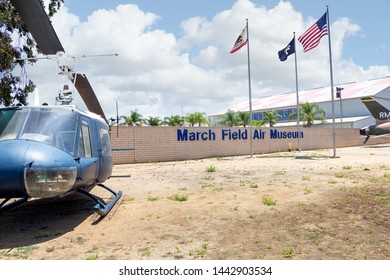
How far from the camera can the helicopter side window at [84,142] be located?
19.7ft

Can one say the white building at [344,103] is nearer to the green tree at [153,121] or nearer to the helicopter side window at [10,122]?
the green tree at [153,121]

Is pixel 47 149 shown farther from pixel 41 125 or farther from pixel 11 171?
pixel 41 125

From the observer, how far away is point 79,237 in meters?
5.28

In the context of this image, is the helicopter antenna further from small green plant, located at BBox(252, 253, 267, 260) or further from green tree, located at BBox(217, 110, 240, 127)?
green tree, located at BBox(217, 110, 240, 127)

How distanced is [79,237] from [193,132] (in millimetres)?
18591

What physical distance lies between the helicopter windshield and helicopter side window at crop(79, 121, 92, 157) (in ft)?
0.85

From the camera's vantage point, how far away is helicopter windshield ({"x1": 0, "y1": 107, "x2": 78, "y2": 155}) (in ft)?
17.6

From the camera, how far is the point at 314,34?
22.1 meters

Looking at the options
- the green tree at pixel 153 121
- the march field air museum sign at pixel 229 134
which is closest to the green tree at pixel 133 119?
the green tree at pixel 153 121

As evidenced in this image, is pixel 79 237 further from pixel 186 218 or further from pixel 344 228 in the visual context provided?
pixel 344 228

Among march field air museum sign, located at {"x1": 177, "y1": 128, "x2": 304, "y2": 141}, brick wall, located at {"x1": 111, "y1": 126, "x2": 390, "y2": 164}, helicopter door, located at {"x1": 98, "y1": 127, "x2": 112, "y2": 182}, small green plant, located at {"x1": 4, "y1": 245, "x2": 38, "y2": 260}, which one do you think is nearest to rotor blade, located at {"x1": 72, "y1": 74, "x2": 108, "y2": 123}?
helicopter door, located at {"x1": 98, "y1": 127, "x2": 112, "y2": 182}

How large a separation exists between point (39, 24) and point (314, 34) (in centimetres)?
1894

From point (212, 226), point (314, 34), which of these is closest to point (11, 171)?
point (212, 226)
